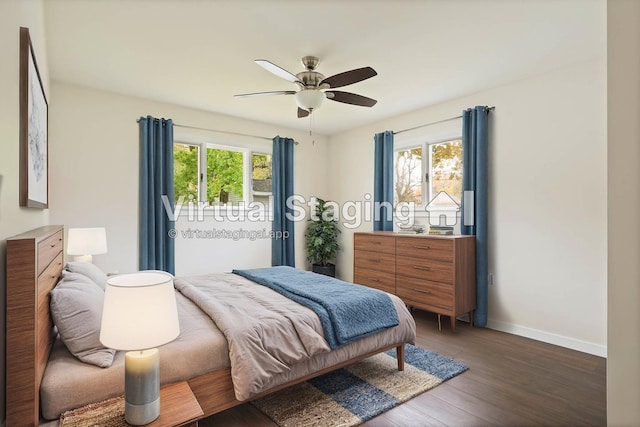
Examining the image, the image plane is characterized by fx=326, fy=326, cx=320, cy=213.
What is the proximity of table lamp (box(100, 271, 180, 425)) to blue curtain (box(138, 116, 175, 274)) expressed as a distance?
2.69 metres

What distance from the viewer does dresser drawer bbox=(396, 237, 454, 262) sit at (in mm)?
3361

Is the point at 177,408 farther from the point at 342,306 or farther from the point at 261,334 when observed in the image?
the point at 342,306

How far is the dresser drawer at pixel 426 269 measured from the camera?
3.36m

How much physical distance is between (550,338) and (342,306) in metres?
2.31

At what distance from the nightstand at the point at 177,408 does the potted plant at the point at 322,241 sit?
3553 millimetres

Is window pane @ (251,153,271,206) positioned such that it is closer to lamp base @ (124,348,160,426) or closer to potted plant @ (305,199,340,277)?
potted plant @ (305,199,340,277)

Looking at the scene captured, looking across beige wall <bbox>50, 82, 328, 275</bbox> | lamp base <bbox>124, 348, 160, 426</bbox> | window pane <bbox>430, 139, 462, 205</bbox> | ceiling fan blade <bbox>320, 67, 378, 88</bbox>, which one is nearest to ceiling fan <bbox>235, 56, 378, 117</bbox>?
ceiling fan blade <bbox>320, 67, 378, 88</bbox>

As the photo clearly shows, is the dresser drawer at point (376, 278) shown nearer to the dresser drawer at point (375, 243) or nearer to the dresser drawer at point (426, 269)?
the dresser drawer at point (426, 269)

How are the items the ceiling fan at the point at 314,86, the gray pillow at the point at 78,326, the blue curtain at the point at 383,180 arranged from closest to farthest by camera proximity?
the gray pillow at the point at 78,326 < the ceiling fan at the point at 314,86 < the blue curtain at the point at 383,180

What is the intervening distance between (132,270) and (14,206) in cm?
259

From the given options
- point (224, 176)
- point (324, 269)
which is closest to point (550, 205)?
point (324, 269)

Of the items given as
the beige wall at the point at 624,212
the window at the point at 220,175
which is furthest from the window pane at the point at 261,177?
the beige wall at the point at 624,212

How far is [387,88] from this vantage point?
3473 mm

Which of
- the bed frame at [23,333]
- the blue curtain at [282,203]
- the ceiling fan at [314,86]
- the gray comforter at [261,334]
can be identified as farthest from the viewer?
the blue curtain at [282,203]
